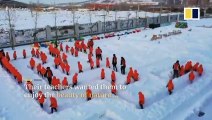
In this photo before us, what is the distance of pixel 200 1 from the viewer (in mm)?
83500

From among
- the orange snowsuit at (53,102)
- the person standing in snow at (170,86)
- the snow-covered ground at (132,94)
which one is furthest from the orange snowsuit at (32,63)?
the person standing in snow at (170,86)

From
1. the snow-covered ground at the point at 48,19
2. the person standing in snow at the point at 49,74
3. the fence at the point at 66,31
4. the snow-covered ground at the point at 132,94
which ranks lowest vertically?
the snow-covered ground at the point at 132,94

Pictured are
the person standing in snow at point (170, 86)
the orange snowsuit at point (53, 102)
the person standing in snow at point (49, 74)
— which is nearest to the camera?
the orange snowsuit at point (53, 102)

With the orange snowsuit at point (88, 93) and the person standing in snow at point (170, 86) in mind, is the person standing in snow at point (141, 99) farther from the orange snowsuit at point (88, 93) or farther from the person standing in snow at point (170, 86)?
the orange snowsuit at point (88, 93)

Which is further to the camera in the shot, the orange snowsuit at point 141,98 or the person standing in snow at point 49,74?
the person standing in snow at point 49,74

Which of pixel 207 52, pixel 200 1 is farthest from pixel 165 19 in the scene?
pixel 200 1

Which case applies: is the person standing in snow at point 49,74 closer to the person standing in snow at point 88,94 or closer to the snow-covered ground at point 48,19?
the person standing in snow at point 88,94

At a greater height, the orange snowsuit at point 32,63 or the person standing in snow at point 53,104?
the orange snowsuit at point 32,63

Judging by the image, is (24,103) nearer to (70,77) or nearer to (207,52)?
(70,77)

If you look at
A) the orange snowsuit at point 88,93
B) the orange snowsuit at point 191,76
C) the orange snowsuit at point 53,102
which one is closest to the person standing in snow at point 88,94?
the orange snowsuit at point 88,93

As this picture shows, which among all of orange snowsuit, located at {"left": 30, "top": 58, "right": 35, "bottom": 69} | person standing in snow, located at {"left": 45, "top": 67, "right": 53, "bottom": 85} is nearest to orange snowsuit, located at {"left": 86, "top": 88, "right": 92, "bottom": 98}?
person standing in snow, located at {"left": 45, "top": 67, "right": 53, "bottom": 85}

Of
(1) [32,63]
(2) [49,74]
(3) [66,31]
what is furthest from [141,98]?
(3) [66,31]

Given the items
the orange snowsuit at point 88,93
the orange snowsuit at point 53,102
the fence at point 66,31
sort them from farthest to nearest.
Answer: the fence at point 66,31
the orange snowsuit at point 88,93
the orange snowsuit at point 53,102

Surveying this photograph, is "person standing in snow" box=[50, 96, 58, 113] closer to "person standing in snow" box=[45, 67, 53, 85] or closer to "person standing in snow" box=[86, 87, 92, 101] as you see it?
"person standing in snow" box=[86, 87, 92, 101]
